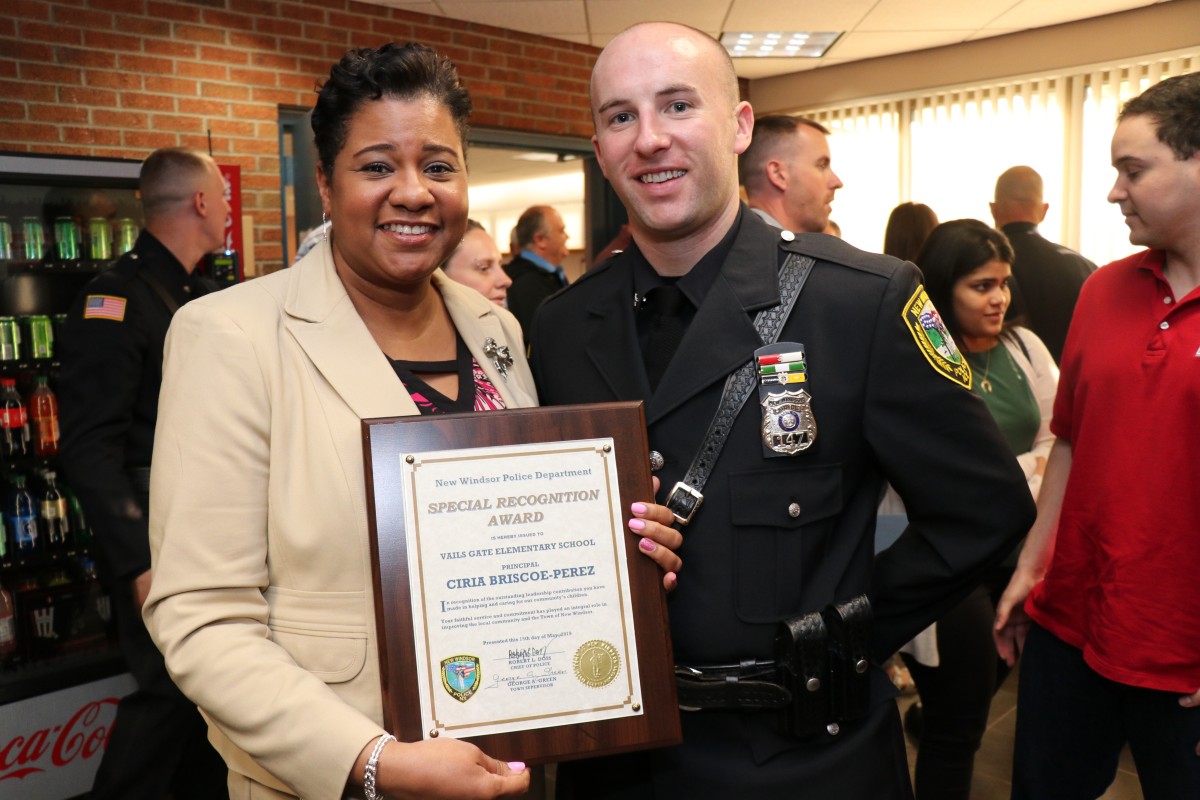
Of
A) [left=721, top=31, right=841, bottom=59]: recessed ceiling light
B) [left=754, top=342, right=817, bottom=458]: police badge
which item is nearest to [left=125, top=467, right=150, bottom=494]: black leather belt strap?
[left=754, top=342, right=817, bottom=458]: police badge

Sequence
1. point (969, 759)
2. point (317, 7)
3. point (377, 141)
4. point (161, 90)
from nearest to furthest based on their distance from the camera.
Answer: point (377, 141) < point (969, 759) < point (161, 90) < point (317, 7)

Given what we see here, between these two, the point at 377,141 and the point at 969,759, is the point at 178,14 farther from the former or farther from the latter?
the point at 969,759

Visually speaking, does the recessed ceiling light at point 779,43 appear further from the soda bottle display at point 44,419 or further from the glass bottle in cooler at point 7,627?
the glass bottle in cooler at point 7,627

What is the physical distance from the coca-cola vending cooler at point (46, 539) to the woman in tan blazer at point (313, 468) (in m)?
2.36

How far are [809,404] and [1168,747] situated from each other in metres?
1.10

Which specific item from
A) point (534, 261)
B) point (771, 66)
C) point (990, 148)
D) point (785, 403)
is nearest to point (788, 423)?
point (785, 403)

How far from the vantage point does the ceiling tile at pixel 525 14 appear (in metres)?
5.56

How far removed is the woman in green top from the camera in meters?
2.51

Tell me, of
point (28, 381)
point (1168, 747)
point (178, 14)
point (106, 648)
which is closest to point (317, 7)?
point (178, 14)

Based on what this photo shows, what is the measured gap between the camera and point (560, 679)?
1201 millimetres

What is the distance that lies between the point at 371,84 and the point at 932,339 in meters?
0.94

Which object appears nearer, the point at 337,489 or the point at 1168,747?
the point at 337,489

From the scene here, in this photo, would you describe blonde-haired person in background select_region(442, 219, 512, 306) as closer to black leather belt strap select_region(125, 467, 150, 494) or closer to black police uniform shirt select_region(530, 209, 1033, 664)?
black leather belt strap select_region(125, 467, 150, 494)

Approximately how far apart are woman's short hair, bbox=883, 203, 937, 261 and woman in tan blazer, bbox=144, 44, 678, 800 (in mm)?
3200
